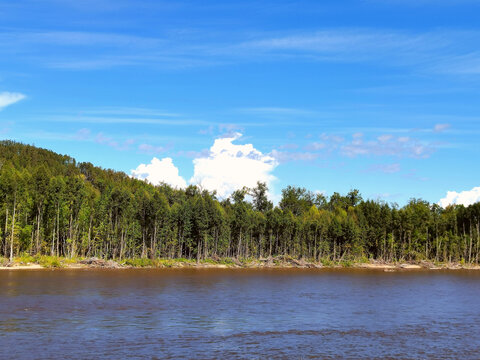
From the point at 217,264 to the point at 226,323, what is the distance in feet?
329

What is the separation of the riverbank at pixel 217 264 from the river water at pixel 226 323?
39.1 m

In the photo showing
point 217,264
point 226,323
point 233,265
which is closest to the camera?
point 226,323

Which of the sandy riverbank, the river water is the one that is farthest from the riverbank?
the river water

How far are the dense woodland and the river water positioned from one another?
5129cm

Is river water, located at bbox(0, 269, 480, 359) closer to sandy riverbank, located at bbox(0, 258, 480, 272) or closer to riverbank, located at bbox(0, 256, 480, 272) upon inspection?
riverbank, located at bbox(0, 256, 480, 272)

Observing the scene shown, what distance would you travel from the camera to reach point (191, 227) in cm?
14512

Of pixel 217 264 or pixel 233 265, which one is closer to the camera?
pixel 217 264

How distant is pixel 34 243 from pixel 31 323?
3534 inches

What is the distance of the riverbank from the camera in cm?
11069

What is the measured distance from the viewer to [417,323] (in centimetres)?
4603

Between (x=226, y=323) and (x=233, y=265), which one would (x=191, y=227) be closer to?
(x=233, y=265)

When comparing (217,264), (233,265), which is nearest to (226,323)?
(217,264)

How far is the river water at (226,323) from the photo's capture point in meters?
32.2

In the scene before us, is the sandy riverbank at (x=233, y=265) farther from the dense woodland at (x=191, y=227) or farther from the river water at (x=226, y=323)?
the river water at (x=226, y=323)
